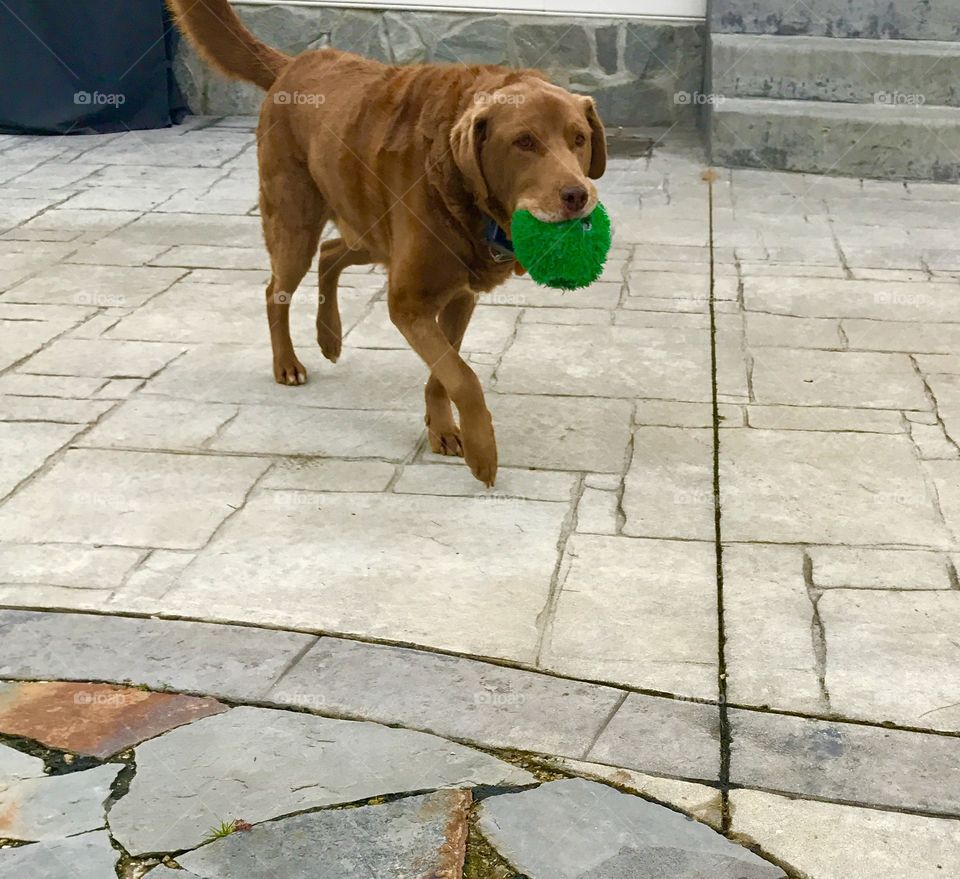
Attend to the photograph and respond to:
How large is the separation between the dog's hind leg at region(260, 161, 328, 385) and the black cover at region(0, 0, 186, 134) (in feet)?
18.0

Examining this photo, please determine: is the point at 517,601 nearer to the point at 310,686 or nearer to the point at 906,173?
the point at 310,686

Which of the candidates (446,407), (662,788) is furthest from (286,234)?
(662,788)

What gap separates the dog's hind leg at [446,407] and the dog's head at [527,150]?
64 cm

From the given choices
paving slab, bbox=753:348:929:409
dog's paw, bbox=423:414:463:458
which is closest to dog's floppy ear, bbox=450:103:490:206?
dog's paw, bbox=423:414:463:458

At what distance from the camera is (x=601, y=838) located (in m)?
2.58

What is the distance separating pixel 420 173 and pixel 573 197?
2.12 ft

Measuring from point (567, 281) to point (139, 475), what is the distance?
155 cm

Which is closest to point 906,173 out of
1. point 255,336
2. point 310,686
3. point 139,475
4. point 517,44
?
point 517,44

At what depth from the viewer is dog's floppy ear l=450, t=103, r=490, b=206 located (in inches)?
151

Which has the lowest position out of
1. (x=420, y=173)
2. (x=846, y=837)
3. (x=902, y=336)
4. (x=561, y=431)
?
(x=902, y=336)

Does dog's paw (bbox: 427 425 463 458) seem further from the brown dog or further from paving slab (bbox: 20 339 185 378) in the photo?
paving slab (bbox: 20 339 185 378)

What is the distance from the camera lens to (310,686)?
10.2 feet

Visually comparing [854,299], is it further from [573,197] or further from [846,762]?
[846,762]

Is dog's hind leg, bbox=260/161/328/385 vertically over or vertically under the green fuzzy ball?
under
